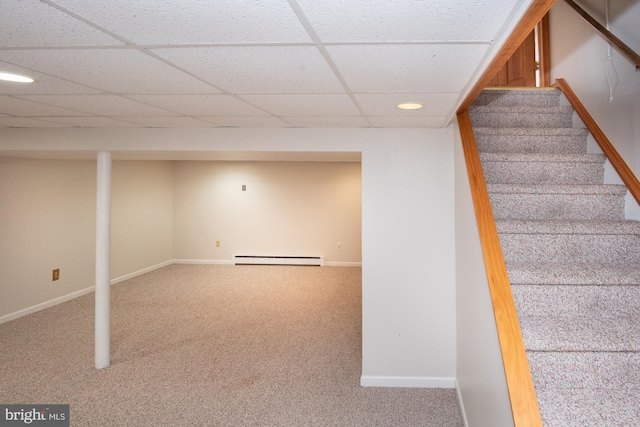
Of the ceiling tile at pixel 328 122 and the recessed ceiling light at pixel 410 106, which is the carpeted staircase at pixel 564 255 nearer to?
the recessed ceiling light at pixel 410 106

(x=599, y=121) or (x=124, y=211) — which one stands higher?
(x=599, y=121)

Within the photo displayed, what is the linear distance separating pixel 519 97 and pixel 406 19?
9.52 ft

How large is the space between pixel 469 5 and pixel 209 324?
4.13 metres

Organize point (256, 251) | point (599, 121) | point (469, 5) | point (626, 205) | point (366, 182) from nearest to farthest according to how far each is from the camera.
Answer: point (469, 5), point (626, 205), point (599, 121), point (366, 182), point (256, 251)

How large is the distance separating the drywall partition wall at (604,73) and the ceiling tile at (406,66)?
4.42 feet

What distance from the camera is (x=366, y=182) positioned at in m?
3.05

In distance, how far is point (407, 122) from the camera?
9.15ft

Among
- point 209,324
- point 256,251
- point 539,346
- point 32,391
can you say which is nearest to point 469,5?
point 539,346

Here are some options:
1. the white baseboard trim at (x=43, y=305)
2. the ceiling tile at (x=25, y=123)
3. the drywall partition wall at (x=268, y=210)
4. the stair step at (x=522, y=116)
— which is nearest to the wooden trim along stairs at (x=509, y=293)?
the stair step at (x=522, y=116)

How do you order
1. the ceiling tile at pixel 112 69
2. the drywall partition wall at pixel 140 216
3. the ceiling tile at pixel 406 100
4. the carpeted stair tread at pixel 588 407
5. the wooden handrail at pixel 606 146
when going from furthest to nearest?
the drywall partition wall at pixel 140 216 < the wooden handrail at pixel 606 146 < the ceiling tile at pixel 406 100 < the ceiling tile at pixel 112 69 < the carpeted stair tread at pixel 588 407

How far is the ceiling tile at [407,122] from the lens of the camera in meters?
2.66

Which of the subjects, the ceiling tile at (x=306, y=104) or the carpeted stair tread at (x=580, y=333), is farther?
the ceiling tile at (x=306, y=104)

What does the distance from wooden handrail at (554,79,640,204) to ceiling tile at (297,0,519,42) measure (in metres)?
1.86

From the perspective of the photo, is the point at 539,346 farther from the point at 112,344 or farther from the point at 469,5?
the point at 112,344
